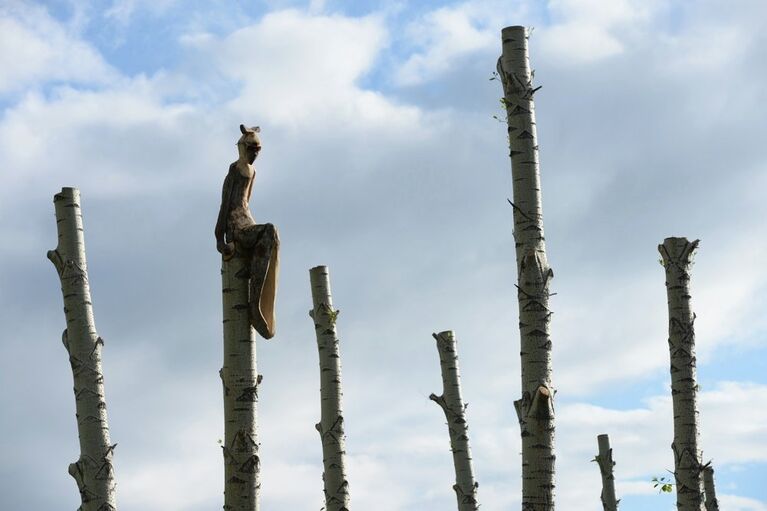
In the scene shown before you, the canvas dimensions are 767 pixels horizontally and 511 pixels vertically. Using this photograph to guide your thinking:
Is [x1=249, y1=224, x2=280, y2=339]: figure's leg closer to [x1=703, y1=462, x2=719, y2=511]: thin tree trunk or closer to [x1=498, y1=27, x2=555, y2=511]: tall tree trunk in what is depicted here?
[x1=498, y1=27, x2=555, y2=511]: tall tree trunk

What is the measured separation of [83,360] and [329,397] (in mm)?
4687

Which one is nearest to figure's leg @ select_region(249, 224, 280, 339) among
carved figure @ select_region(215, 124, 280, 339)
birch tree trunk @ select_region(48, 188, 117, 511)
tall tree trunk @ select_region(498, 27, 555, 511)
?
carved figure @ select_region(215, 124, 280, 339)

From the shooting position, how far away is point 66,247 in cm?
1040

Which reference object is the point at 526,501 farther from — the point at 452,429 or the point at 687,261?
the point at 452,429

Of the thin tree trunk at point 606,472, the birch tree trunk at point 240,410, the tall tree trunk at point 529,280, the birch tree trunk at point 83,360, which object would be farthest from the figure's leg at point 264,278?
the thin tree trunk at point 606,472

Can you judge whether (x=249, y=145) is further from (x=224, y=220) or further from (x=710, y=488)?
(x=710, y=488)

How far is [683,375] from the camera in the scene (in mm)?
12008

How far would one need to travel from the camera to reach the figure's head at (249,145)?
894 centimetres

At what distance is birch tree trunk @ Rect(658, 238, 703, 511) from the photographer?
38.9 ft

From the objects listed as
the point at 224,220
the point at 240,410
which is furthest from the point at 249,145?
the point at 240,410

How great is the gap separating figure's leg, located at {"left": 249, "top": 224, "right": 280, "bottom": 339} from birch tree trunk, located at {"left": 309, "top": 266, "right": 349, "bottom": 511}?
18.9 feet

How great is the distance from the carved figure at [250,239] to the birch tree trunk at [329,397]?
5697 mm

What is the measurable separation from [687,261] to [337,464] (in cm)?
514

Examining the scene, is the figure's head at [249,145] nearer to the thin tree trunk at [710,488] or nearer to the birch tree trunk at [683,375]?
the birch tree trunk at [683,375]
